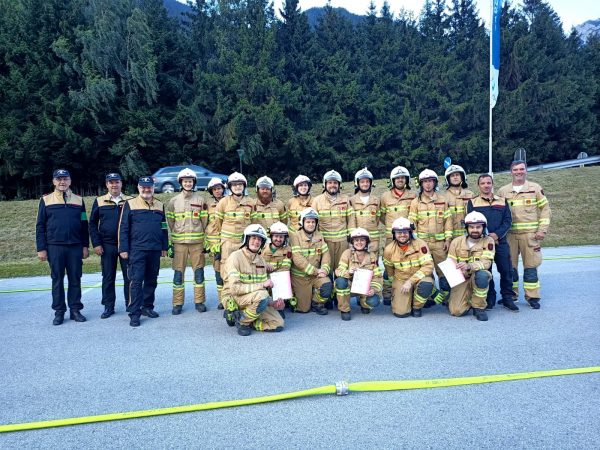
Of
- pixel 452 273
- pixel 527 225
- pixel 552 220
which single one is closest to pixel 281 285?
pixel 452 273

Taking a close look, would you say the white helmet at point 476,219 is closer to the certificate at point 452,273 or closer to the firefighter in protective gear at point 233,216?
the certificate at point 452,273

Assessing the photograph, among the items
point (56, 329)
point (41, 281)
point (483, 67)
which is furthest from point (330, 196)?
point (483, 67)

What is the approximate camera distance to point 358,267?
6.69 meters

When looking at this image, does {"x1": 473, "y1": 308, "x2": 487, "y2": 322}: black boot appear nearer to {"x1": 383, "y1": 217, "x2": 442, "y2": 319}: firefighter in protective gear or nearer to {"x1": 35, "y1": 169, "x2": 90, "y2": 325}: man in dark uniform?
{"x1": 383, "y1": 217, "x2": 442, "y2": 319}: firefighter in protective gear

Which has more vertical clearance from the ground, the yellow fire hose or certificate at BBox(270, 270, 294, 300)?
certificate at BBox(270, 270, 294, 300)

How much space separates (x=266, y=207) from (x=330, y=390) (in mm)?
3872

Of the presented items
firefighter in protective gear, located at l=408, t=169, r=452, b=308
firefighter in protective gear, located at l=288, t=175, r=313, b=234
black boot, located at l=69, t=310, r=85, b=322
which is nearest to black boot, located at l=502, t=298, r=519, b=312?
firefighter in protective gear, located at l=408, t=169, r=452, b=308

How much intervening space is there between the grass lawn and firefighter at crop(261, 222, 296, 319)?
6528mm

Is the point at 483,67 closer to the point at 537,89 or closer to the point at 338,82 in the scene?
the point at 537,89

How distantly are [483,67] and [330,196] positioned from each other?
4114 cm

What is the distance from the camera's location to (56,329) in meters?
6.32

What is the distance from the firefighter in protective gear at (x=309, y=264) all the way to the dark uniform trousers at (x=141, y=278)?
6.87ft

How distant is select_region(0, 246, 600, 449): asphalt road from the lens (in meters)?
3.40

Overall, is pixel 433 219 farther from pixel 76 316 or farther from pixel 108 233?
pixel 76 316
